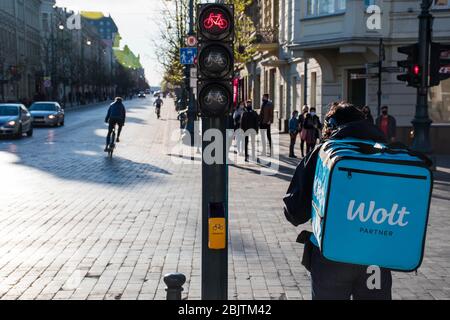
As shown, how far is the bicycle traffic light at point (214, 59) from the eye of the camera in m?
5.21

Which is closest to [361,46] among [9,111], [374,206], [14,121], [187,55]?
[187,55]

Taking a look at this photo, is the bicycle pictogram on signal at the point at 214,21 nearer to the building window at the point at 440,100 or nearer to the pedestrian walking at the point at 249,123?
the pedestrian walking at the point at 249,123

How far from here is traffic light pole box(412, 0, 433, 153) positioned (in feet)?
49.1

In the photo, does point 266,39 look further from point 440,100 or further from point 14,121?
point 440,100

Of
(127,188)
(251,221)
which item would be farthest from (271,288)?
(127,188)

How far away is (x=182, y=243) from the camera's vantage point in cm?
804

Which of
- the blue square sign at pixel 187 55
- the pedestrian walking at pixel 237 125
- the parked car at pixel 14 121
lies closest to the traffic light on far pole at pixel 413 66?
the pedestrian walking at pixel 237 125

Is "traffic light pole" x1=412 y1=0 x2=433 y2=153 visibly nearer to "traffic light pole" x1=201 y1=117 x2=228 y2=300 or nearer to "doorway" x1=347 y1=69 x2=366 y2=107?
"doorway" x1=347 y1=69 x2=366 y2=107

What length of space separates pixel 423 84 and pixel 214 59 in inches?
428

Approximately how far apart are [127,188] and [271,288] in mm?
7298

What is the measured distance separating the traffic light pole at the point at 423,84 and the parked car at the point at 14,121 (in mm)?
16533

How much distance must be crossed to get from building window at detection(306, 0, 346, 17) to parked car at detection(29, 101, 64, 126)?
1739 cm

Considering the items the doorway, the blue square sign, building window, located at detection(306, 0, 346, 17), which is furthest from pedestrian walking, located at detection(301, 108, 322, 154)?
the blue square sign

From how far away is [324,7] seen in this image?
23.1m
